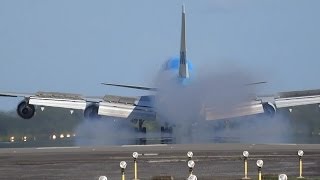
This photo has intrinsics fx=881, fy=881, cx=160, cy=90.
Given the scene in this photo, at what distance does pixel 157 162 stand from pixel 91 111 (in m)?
33.4

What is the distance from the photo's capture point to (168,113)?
73625mm

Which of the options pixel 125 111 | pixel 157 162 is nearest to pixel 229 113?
pixel 125 111

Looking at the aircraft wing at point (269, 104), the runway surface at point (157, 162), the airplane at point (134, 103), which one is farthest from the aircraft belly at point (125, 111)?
the runway surface at point (157, 162)

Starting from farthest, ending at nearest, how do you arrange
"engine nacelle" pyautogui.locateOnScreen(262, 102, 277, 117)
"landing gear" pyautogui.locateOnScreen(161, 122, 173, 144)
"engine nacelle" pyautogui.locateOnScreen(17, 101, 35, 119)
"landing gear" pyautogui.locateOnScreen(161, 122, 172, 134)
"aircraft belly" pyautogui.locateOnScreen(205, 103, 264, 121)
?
"engine nacelle" pyautogui.locateOnScreen(262, 102, 277, 117) → "engine nacelle" pyautogui.locateOnScreen(17, 101, 35, 119) → "landing gear" pyautogui.locateOnScreen(161, 122, 172, 134) → "landing gear" pyautogui.locateOnScreen(161, 122, 173, 144) → "aircraft belly" pyautogui.locateOnScreen(205, 103, 264, 121)

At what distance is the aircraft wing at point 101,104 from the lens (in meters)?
76.9

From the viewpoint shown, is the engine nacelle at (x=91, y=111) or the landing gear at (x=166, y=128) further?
the engine nacelle at (x=91, y=111)

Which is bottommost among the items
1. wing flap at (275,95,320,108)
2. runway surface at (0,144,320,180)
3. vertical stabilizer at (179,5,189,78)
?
runway surface at (0,144,320,180)

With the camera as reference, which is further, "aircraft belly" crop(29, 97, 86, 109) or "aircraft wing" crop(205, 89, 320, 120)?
"aircraft belly" crop(29, 97, 86, 109)

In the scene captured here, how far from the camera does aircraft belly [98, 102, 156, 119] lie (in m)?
76.8

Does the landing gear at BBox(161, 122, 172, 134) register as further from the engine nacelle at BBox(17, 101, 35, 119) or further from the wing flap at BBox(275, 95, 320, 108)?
the engine nacelle at BBox(17, 101, 35, 119)

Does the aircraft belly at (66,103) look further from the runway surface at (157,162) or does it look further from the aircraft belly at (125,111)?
the runway surface at (157,162)

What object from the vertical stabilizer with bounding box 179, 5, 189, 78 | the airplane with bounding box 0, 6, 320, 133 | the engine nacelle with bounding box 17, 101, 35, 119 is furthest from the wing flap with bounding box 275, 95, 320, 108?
the engine nacelle with bounding box 17, 101, 35, 119

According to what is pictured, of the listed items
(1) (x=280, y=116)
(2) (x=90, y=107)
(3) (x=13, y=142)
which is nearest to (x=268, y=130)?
(1) (x=280, y=116)

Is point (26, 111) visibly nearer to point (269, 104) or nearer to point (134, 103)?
point (134, 103)
